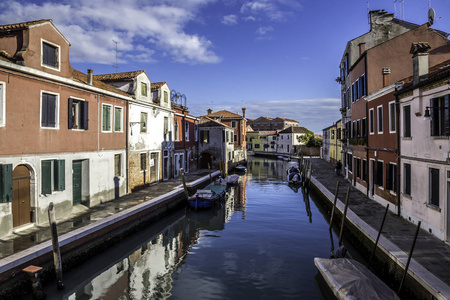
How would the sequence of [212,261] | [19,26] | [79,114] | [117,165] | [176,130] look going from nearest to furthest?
[212,261] < [19,26] < [79,114] < [117,165] < [176,130]

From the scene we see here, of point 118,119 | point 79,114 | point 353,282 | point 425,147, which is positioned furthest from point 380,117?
point 79,114

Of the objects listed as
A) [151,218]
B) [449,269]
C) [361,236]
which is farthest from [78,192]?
[449,269]

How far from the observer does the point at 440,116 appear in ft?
34.3

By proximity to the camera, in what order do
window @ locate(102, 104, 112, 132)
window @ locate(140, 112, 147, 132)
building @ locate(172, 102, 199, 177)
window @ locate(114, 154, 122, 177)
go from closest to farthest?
window @ locate(102, 104, 112, 132), window @ locate(114, 154, 122, 177), window @ locate(140, 112, 147, 132), building @ locate(172, 102, 199, 177)

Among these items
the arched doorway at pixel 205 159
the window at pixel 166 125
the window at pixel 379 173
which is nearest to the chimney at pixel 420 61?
the window at pixel 379 173

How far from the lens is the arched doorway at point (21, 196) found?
11.4 metres

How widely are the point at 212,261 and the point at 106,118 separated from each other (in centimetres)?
1044

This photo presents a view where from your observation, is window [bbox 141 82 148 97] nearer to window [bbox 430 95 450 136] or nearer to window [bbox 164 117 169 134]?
window [bbox 164 117 169 134]

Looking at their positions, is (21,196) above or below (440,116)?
below

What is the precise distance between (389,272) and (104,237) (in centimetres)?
1012

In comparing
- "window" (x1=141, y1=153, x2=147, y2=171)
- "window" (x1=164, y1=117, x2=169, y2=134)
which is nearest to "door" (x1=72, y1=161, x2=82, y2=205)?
"window" (x1=141, y1=153, x2=147, y2=171)

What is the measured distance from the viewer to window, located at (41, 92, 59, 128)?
498 inches

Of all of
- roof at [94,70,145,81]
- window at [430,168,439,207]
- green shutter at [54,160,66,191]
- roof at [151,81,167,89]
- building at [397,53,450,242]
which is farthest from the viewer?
roof at [151,81,167,89]

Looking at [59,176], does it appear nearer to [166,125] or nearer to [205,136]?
[166,125]
